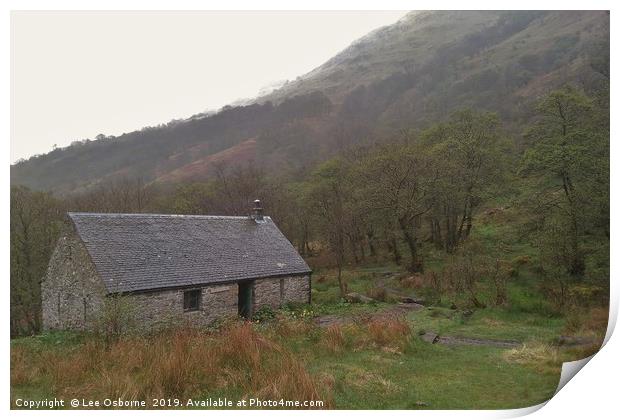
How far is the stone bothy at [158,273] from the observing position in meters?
13.2

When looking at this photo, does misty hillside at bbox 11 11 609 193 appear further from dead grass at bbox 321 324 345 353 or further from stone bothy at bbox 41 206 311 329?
dead grass at bbox 321 324 345 353

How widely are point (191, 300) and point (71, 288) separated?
3.78 meters

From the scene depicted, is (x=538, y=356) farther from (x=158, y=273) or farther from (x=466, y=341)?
(x=158, y=273)

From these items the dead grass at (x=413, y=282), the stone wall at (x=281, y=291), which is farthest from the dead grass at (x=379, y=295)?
the stone wall at (x=281, y=291)

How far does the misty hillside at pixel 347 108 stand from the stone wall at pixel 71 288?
292 inches

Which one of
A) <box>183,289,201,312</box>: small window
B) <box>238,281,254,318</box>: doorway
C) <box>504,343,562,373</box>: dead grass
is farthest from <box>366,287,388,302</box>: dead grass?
<box>504,343,562,373</box>: dead grass

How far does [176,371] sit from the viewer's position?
7.37m

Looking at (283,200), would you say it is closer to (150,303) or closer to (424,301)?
(424,301)

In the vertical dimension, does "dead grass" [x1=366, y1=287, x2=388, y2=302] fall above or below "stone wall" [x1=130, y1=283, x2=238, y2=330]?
below

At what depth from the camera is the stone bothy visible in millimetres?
13227

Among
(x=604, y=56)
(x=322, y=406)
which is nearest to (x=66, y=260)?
(x=322, y=406)

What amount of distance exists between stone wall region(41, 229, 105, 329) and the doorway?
5.20m

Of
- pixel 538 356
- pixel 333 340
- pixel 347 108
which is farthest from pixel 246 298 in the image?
pixel 347 108
